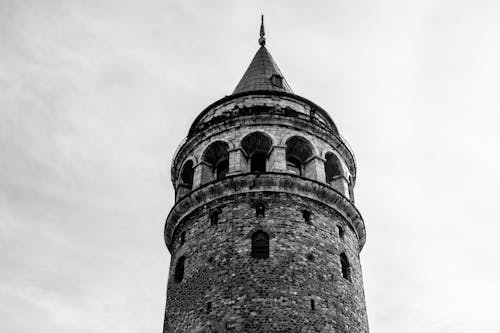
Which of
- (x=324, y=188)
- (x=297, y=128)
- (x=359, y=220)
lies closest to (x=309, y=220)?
(x=324, y=188)

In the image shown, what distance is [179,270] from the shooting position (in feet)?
66.0

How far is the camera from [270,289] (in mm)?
17297

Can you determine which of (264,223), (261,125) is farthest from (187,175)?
(264,223)

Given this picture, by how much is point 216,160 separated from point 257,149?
177cm

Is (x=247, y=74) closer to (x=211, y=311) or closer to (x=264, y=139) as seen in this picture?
(x=264, y=139)

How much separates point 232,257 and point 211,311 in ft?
6.25

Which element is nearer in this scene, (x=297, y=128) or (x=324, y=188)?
(x=324, y=188)

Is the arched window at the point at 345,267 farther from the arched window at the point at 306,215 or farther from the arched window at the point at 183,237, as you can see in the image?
the arched window at the point at 183,237

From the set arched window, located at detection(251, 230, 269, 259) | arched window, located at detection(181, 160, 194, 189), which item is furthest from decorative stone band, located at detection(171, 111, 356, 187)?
arched window, located at detection(251, 230, 269, 259)

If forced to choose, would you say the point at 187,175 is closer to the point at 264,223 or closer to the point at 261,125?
the point at 261,125

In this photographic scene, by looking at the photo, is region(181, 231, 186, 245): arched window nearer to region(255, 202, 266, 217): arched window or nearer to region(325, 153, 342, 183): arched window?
region(255, 202, 266, 217): arched window

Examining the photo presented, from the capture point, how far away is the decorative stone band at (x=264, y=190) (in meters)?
20.1

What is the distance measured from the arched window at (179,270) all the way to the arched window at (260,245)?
2887mm

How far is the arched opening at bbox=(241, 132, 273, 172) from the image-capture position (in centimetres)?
2209
